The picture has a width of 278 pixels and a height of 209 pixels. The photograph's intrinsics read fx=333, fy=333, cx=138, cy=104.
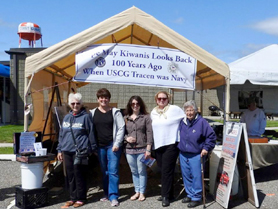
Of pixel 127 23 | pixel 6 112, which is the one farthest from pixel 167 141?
pixel 6 112

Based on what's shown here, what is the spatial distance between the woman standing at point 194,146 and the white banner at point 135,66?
2.54 ft

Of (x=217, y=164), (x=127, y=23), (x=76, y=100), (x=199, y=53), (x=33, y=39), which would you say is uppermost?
(x=33, y=39)

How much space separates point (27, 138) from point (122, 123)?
57.8 inches

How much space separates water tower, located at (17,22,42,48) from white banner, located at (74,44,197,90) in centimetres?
1853

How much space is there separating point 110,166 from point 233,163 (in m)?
1.81

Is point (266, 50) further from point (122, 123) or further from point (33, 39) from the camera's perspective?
point (33, 39)

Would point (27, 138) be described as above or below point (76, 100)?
below

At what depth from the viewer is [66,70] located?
26.6 ft

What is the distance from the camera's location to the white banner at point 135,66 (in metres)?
5.38

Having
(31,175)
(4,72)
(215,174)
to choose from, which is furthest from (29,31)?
(215,174)

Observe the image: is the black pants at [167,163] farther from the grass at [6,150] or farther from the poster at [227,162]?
the grass at [6,150]

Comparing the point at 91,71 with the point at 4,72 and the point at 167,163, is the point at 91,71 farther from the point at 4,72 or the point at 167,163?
the point at 4,72

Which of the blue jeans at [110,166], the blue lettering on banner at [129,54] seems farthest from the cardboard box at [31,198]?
the blue lettering on banner at [129,54]

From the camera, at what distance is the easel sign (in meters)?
4.93
